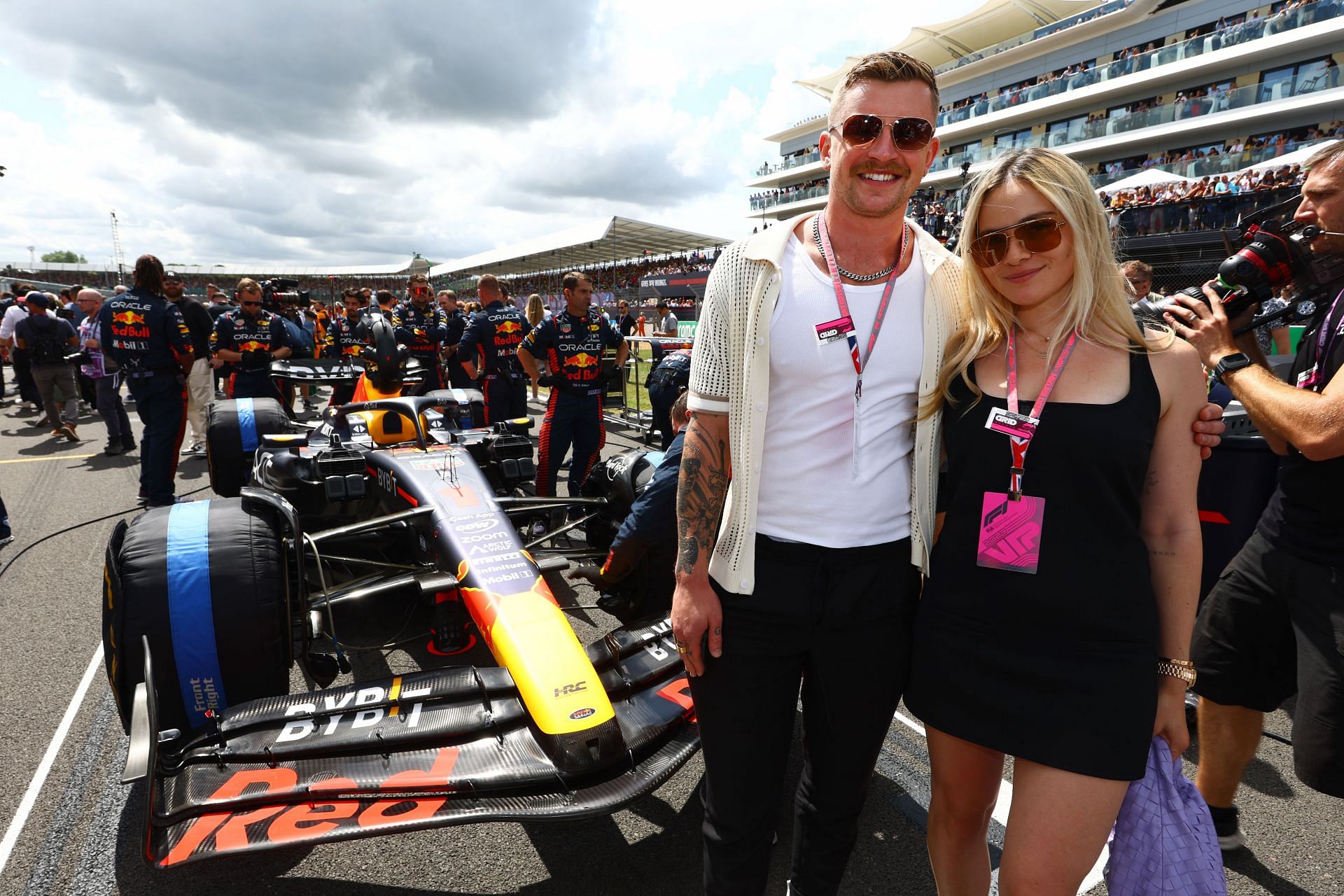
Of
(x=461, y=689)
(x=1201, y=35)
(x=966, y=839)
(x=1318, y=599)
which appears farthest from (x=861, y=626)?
(x=1201, y=35)

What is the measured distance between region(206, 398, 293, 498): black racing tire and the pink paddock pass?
486cm

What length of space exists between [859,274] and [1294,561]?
4.65 ft

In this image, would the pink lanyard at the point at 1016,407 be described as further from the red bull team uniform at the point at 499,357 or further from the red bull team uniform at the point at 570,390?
the red bull team uniform at the point at 499,357

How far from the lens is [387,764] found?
2.02 meters

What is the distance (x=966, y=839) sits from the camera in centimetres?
157

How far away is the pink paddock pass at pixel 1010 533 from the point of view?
1364mm

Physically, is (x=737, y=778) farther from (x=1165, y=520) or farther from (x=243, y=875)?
(x=243, y=875)

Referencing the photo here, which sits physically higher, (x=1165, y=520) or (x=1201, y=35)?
(x=1201, y=35)

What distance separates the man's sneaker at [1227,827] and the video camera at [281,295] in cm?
836

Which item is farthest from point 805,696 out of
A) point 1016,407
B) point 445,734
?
point 445,734

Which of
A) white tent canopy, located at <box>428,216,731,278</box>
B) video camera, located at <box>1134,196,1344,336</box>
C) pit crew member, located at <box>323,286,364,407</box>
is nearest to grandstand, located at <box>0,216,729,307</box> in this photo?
white tent canopy, located at <box>428,216,731,278</box>

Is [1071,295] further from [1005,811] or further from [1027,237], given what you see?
[1005,811]

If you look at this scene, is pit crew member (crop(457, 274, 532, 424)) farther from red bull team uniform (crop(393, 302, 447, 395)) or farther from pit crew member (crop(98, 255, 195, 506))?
pit crew member (crop(98, 255, 195, 506))

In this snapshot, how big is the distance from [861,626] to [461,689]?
1409 mm
